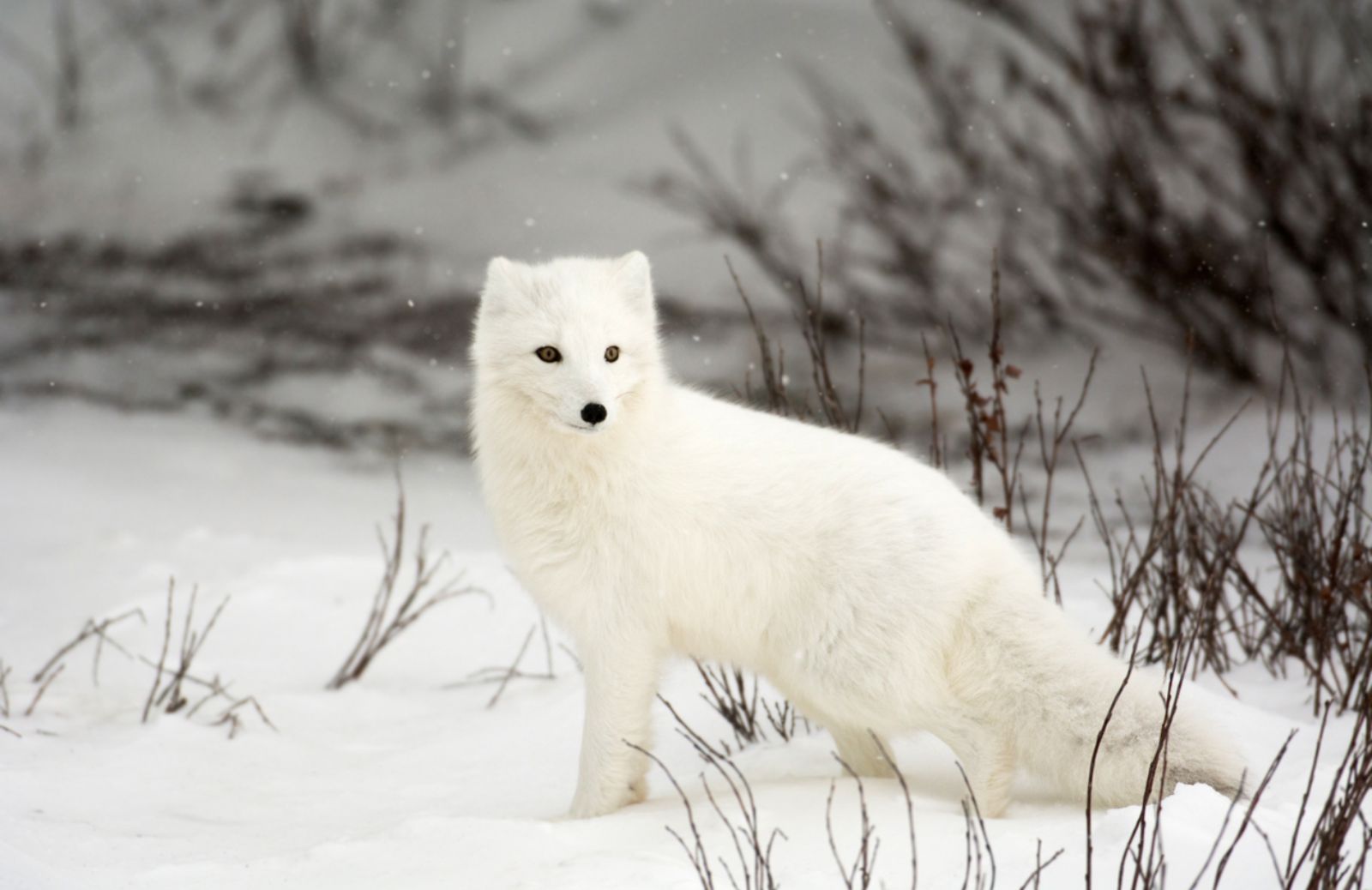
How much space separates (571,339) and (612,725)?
1037mm

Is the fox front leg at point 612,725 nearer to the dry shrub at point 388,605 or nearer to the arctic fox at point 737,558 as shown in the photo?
the arctic fox at point 737,558

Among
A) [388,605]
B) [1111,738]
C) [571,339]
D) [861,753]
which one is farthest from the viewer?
[388,605]

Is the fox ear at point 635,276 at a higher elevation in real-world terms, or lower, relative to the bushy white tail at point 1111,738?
higher

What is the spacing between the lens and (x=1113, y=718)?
2.86 meters

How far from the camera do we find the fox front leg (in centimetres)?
325

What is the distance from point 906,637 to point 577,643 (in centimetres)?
91

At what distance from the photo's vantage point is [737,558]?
3213 millimetres

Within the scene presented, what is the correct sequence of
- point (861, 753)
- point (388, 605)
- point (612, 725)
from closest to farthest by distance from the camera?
point (612, 725) → point (861, 753) → point (388, 605)

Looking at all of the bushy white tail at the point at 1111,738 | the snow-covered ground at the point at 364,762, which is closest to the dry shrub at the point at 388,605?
the snow-covered ground at the point at 364,762

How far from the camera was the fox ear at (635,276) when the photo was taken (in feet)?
11.1

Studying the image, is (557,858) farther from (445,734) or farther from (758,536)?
(445,734)

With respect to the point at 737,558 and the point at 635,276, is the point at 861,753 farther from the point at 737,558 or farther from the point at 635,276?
the point at 635,276

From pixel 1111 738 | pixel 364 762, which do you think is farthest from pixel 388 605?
pixel 1111 738

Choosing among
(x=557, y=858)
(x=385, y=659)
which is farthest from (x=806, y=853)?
(x=385, y=659)
